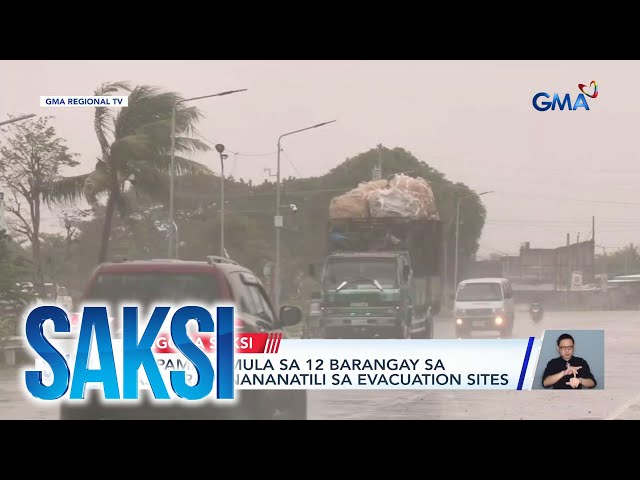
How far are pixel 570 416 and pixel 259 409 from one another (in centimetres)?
376

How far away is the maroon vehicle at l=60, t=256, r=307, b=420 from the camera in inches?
531

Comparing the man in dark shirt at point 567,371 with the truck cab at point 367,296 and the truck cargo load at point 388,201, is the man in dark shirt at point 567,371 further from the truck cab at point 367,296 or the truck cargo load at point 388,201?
the truck cargo load at point 388,201

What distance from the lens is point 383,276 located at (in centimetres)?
2688

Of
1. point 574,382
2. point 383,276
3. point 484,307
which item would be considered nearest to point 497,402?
point 574,382

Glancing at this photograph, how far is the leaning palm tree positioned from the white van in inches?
167

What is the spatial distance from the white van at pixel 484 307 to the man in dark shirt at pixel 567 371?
42.5 inches

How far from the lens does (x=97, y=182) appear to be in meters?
21.0

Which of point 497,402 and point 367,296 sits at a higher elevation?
point 367,296

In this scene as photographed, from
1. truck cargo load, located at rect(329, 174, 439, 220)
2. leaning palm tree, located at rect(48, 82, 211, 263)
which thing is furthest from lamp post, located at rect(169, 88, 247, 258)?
truck cargo load, located at rect(329, 174, 439, 220)

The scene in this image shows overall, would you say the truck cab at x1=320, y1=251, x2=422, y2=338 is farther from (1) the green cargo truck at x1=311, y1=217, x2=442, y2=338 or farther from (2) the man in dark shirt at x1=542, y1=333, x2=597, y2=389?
(2) the man in dark shirt at x1=542, y1=333, x2=597, y2=389

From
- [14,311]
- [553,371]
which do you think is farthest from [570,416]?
[14,311]

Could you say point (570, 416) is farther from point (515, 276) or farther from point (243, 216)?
point (243, 216)

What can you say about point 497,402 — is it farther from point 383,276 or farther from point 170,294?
point 383,276

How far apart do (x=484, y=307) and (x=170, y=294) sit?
786 centimetres
